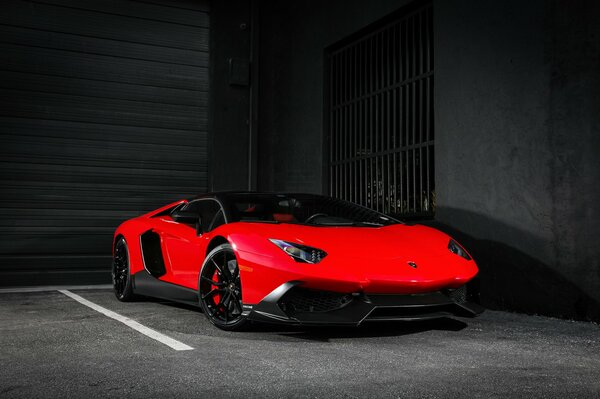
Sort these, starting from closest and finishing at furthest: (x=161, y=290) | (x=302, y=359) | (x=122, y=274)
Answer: (x=302, y=359), (x=161, y=290), (x=122, y=274)

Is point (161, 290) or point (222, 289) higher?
point (222, 289)

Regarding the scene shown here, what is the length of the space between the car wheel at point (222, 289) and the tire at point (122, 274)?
1.89 m

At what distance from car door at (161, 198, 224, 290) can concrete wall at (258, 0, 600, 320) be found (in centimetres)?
262

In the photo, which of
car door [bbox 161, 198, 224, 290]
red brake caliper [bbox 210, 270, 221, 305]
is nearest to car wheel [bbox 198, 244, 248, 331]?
red brake caliper [bbox 210, 270, 221, 305]

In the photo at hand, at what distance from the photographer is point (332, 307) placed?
14.0ft

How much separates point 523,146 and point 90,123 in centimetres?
675

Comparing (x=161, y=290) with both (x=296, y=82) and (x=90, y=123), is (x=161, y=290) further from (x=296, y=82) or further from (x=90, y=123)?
(x=296, y=82)

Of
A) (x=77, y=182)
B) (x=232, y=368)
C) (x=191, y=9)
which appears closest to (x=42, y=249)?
(x=77, y=182)

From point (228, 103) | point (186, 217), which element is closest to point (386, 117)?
point (228, 103)

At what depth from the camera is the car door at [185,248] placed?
534cm

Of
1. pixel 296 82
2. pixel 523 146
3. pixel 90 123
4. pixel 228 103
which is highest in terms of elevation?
pixel 296 82

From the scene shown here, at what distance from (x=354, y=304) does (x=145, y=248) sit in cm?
280

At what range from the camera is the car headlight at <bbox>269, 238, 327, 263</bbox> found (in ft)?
14.3

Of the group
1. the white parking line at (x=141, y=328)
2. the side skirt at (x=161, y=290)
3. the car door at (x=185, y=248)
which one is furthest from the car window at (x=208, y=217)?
the white parking line at (x=141, y=328)
